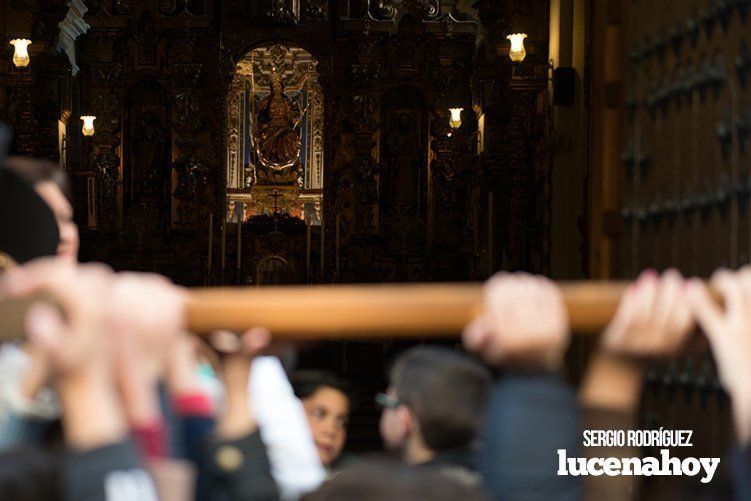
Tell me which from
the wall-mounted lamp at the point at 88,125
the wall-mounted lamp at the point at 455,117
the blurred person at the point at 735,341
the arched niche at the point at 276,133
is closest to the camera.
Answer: the blurred person at the point at 735,341

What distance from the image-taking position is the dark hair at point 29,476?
1.46 m

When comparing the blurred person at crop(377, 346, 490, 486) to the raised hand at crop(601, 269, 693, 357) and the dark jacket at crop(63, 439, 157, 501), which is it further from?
the dark jacket at crop(63, 439, 157, 501)

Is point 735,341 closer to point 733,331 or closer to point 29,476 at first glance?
point 733,331

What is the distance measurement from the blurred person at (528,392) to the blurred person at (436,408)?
696mm

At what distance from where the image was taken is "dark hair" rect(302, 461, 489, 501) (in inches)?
57.5

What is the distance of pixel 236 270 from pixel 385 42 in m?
4.65

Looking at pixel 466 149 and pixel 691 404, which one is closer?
pixel 691 404

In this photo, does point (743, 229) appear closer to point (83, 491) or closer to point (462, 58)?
point (83, 491)

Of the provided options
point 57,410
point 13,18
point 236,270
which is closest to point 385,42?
point 236,270

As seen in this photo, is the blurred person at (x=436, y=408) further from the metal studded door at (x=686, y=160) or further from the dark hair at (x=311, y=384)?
the dark hair at (x=311, y=384)

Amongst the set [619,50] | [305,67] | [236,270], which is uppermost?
[305,67]

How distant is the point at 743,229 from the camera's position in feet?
9.81

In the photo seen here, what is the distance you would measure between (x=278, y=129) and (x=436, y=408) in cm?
2073

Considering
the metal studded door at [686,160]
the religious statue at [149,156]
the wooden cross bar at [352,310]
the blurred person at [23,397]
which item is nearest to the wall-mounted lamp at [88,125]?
the religious statue at [149,156]
